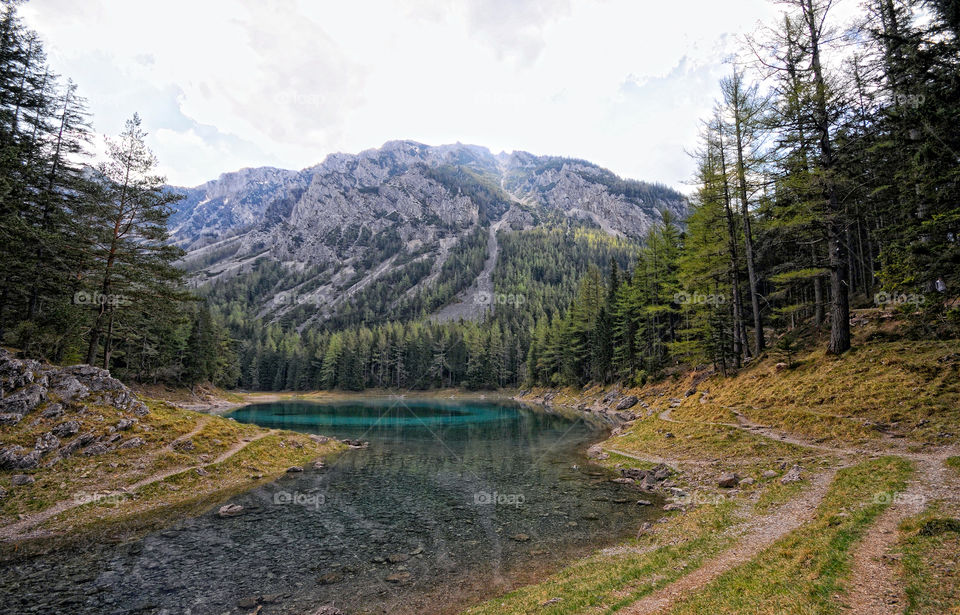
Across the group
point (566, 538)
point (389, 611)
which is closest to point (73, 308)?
point (389, 611)

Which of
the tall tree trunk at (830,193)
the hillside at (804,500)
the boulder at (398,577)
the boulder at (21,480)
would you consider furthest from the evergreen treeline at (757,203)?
the boulder at (398,577)

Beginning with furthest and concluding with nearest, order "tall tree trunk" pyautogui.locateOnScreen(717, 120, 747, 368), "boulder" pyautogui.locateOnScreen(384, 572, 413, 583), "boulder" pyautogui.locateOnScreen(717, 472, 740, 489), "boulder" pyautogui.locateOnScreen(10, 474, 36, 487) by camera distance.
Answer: "tall tree trunk" pyautogui.locateOnScreen(717, 120, 747, 368)
"boulder" pyautogui.locateOnScreen(717, 472, 740, 489)
"boulder" pyautogui.locateOnScreen(10, 474, 36, 487)
"boulder" pyautogui.locateOnScreen(384, 572, 413, 583)

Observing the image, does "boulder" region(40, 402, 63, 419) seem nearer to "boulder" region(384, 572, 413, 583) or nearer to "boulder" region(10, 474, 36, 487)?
"boulder" region(10, 474, 36, 487)

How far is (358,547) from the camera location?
14719 mm

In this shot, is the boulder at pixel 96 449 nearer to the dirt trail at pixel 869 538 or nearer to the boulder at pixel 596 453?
the dirt trail at pixel 869 538

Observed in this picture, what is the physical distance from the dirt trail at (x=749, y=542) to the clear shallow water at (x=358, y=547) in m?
4.38

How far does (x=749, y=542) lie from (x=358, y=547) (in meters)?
12.8

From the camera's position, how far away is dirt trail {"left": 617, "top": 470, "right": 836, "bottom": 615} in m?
8.36

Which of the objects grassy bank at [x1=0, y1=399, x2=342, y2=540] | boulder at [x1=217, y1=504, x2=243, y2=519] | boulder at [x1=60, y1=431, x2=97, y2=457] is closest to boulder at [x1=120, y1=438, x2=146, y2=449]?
grassy bank at [x1=0, y1=399, x2=342, y2=540]

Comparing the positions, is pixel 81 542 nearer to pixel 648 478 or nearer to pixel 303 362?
pixel 648 478

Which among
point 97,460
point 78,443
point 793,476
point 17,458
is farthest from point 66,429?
point 793,476

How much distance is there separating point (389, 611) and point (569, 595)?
4842mm

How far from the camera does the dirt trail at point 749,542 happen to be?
836cm

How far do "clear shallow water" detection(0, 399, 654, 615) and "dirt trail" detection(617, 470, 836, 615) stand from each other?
14.4 ft
